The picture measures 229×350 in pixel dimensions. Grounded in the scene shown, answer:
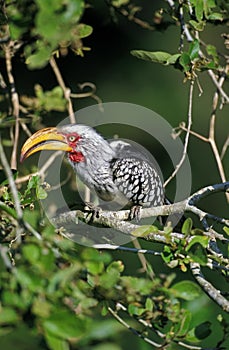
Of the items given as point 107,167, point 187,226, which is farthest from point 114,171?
point 187,226

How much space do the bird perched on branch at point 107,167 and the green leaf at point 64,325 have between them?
1.78 metres

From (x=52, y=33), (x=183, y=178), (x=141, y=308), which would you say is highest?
(x=52, y=33)

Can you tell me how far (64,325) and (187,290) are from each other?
45 centimetres

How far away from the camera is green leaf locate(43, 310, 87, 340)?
4.35 ft

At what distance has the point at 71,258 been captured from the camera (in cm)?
154

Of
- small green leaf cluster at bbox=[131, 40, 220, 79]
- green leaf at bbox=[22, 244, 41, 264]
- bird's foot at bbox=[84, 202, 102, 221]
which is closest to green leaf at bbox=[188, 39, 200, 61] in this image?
small green leaf cluster at bbox=[131, 40, 220, 79]

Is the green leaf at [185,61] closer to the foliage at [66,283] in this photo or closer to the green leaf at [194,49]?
the green leaf at [194,49]

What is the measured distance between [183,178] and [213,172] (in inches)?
125

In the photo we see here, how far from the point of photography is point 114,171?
3248mm

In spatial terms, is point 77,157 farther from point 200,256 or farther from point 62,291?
point 62,291

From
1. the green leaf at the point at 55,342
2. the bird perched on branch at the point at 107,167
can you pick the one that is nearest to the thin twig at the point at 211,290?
the green leaf at the point at 55,342

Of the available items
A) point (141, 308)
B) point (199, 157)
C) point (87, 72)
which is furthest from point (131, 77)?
point (141, 308)

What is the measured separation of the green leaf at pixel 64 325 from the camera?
1.33 meters

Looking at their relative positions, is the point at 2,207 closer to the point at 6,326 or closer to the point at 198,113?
the point at 6,326
